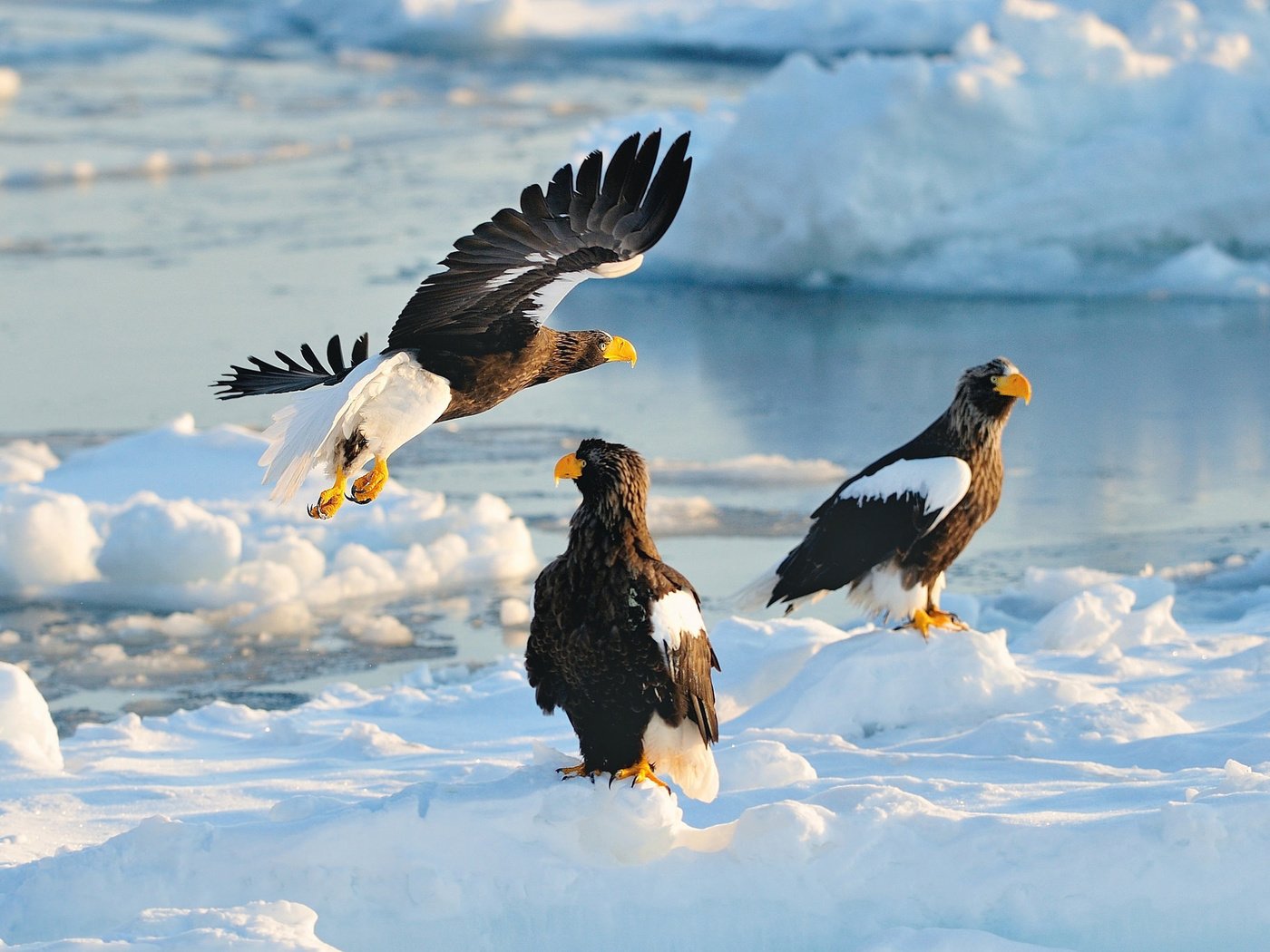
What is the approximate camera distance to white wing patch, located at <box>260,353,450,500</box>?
4.59 m

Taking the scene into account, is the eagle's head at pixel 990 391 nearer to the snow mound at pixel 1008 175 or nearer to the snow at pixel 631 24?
the snow mound at pixel 1008 175

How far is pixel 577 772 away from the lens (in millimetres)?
3762

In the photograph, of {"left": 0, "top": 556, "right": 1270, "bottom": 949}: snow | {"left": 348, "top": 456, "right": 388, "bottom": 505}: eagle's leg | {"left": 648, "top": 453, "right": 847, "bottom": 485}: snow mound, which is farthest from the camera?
{"left": 648, "top": 453, "right": 847, "bottom": 485}: snow mound

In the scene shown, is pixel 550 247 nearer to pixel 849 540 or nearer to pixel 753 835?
pixel 849 540

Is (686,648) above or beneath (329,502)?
beneath

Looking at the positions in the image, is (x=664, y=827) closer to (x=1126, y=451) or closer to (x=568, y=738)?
(x=568, y=738)

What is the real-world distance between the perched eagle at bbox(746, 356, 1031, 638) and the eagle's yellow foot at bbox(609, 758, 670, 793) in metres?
1.62

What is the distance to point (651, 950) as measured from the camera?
340cm

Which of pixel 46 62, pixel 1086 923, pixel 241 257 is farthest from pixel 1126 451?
pixel 46 62

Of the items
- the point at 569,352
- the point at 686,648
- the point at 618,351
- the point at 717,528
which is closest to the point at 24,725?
the point at 569,352

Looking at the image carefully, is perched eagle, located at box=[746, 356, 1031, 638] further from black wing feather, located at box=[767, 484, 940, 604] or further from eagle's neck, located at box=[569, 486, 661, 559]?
eagle's neck, located at box=[569, 486, 661, 559]

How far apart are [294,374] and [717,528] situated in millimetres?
2858

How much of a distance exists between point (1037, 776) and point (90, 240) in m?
10.7

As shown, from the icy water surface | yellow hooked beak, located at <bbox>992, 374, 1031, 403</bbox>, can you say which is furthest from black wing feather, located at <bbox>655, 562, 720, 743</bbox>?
the icy water surface
